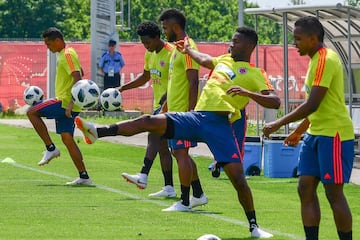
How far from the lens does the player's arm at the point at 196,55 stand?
13.0 meters

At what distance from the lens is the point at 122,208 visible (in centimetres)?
1460

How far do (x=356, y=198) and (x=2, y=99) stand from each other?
26710 millimetres

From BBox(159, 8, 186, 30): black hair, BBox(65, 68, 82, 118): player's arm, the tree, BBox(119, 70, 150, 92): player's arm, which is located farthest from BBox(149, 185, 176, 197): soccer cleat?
the tree

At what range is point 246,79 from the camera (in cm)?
1228

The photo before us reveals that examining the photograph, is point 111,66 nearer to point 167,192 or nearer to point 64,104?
point 64,104

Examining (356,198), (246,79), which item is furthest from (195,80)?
(356,198)

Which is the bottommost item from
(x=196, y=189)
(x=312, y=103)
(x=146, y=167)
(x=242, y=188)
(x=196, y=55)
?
(x=196, y=189)

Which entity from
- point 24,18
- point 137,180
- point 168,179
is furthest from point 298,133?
point 24,18

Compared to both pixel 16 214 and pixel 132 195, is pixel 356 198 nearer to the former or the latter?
pixel 132 195

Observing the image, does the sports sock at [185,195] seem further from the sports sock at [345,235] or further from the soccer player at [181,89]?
the sports sock at [345,235]

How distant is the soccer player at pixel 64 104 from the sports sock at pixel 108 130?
607 cm

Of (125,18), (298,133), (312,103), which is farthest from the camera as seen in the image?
(125,18)

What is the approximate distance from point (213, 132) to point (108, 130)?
106 cm

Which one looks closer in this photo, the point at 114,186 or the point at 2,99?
the point at 114,186
